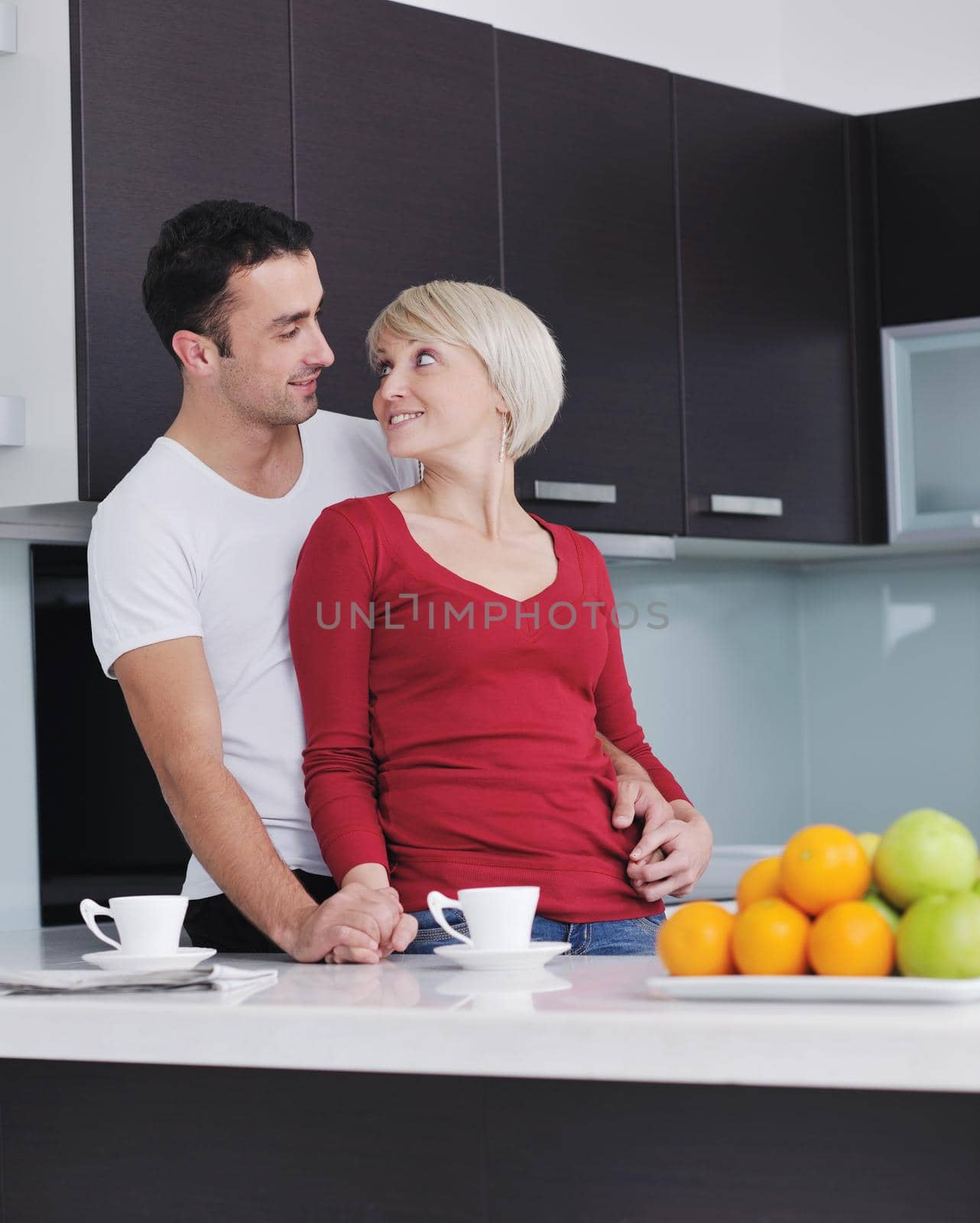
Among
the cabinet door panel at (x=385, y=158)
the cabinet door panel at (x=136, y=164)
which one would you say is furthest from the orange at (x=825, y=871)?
the cabinet door panel at (x=385, y=158)

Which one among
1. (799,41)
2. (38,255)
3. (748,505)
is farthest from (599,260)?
(799,41)

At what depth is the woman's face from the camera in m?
1.89

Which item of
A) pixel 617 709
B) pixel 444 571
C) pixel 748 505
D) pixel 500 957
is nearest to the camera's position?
pixel 500 957

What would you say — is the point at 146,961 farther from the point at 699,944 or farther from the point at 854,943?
the point at 854,943

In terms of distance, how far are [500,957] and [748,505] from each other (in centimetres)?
172

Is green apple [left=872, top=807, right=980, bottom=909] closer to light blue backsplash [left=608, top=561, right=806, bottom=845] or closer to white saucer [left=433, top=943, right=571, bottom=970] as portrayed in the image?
white saucer [left=433, top=943, right=571, bottom=970]

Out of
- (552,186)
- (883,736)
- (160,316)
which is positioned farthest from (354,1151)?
(883,736)

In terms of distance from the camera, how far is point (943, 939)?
3.45 ft

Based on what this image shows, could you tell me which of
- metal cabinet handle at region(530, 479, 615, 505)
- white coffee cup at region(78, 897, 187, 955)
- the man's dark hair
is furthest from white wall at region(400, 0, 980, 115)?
white coffee cup at region(78, 897, 187, 955)

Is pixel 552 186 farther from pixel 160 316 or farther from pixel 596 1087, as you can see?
pixel 596 1087

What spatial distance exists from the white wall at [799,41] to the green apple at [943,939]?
263cm

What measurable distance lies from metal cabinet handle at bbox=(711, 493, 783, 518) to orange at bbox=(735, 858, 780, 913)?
1.73 m

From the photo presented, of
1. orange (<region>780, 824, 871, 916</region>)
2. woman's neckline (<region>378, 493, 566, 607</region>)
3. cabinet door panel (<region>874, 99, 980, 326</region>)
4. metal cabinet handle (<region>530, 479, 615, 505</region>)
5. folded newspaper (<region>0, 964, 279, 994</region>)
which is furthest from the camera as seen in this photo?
cabinet door panel (<region>874, 99, 980, 326</region>)

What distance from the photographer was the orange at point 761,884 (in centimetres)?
116
